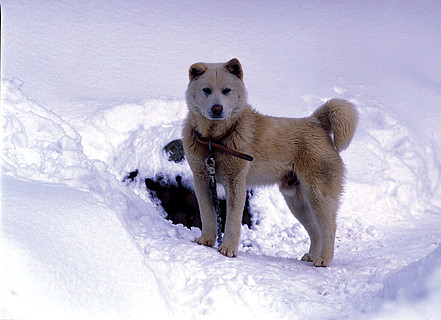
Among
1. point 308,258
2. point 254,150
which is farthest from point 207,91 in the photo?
point 308,258

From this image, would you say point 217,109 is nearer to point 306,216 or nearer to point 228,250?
point 228,250

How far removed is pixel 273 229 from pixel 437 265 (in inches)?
139

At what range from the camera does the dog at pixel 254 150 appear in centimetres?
371

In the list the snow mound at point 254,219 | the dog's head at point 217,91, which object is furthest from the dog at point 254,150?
the snow mound at point 254,219

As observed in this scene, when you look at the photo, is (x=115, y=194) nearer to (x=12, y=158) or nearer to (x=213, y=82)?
(x=12, y=158)

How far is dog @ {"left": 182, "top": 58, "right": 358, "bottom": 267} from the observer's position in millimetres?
3711

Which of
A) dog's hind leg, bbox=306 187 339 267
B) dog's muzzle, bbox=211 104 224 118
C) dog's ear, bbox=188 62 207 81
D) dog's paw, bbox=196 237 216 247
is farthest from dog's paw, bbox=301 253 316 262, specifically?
dog's ear, bbox=188 62 207 81

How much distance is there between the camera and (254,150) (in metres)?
3.97

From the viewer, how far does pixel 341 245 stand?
18.0 ft

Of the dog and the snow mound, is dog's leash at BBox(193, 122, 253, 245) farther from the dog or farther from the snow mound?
the snow mound

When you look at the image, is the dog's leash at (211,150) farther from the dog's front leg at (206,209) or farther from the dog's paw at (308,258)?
the dog's paw at (308,258)

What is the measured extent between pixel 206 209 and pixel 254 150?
0.67 m

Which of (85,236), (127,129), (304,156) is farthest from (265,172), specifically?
(127,129)

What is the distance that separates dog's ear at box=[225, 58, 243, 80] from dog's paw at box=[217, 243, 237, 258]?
56.5 inches
